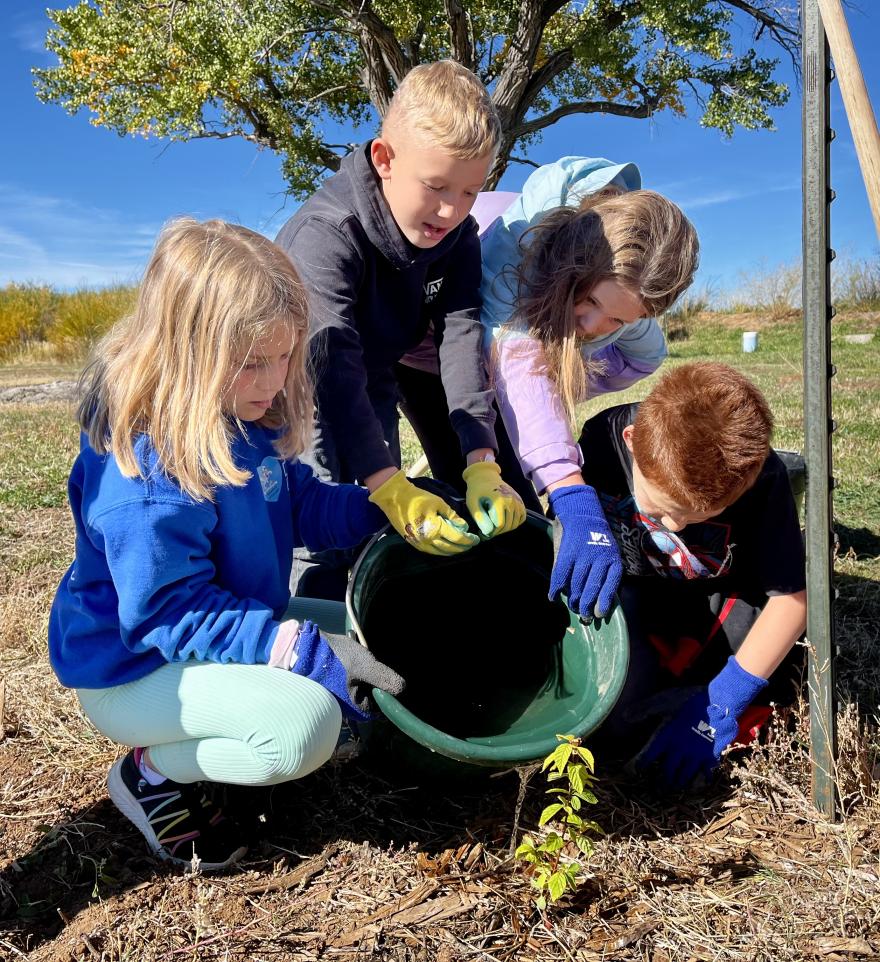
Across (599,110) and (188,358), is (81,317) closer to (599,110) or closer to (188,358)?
(599,110)

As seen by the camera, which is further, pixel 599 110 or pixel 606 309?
pixel 599 110

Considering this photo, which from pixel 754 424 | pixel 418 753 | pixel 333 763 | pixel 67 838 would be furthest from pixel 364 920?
pixel 754 424

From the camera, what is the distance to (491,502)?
1878 mm

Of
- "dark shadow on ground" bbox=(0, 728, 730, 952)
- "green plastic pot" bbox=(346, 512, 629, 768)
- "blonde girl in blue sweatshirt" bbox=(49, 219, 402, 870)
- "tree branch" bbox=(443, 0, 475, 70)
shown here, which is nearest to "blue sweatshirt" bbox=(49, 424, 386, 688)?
"blonde girl in blue sweatshirt" bbox=(49, 219, 402, 870)

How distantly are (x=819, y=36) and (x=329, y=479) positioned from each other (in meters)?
1.50

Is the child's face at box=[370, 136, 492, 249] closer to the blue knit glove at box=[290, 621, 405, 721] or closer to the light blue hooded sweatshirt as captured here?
the light blue hooded sweatshirt

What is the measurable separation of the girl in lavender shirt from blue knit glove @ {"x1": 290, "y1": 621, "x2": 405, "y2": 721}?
0.44 m

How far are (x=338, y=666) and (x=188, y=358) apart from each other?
0.64 metres

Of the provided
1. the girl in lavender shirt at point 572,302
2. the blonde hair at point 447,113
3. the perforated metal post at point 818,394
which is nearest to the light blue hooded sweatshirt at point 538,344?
the girl in lavender shirt at point 572,302

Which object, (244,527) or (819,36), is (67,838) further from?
(819,36)

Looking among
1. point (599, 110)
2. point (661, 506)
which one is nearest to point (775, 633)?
point (661, 506)

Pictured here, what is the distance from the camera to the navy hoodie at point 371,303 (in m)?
1.98

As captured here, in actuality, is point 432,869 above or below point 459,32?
below

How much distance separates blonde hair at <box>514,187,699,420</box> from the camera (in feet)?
6.40
